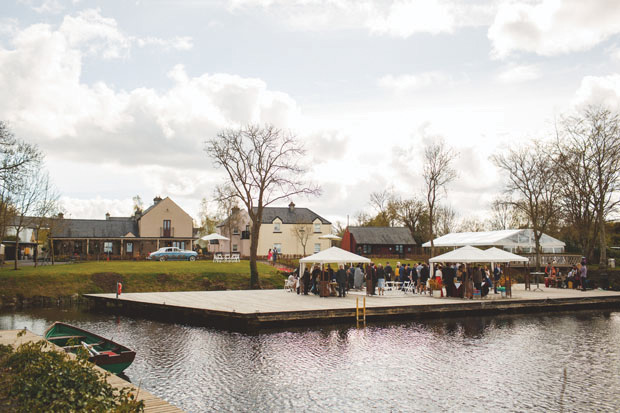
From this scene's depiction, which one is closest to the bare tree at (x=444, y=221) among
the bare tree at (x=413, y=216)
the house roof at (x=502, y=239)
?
the bare tree at (x=413, y=216)

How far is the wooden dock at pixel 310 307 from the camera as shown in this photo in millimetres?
20344

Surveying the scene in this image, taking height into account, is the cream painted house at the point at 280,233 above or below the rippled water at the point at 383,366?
above

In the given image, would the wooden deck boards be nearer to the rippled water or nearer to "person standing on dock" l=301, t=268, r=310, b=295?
"person standing on dock" l=301, t=268, r=310, b=295

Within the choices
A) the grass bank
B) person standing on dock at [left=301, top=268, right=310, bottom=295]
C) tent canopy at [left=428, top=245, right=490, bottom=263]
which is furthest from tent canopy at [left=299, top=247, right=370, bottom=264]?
the grass bank

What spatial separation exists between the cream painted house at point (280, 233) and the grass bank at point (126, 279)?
27.4 metres

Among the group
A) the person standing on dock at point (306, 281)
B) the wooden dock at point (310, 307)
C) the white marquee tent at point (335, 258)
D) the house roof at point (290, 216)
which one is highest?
the house roof at point (290, 216)

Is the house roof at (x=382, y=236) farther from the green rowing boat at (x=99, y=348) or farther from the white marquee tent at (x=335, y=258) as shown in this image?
the green rowing boat at (x=99, y=348)

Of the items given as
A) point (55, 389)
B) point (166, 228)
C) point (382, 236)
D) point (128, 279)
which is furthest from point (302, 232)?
point (55, 389)

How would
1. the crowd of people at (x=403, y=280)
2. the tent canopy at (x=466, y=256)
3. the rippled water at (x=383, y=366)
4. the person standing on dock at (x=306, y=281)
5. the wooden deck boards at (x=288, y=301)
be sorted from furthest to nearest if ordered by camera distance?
the person standing on dock at (x=306, y=281), the crowd of people at (x=403, y=280), the tent canopy at (x=466, y=256), the wooden deck boards at (x=288, y=301), the rippled water at (x=383, y=366)

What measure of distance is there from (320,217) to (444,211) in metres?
25.1

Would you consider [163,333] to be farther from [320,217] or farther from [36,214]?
[320,217]

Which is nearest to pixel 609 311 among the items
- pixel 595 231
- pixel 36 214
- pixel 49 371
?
pixel 595 231

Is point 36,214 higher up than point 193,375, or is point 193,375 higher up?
point 36,214

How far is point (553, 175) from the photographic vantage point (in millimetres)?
43312
